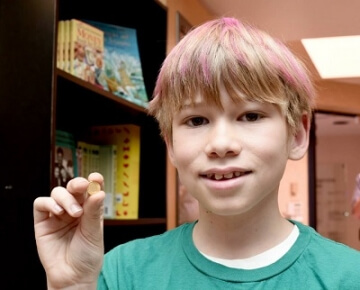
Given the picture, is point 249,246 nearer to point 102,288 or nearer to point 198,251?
point 198,251

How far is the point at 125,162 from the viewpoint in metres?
1.99

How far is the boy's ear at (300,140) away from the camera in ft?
2.97

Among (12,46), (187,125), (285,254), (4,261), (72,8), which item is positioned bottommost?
(4,261)

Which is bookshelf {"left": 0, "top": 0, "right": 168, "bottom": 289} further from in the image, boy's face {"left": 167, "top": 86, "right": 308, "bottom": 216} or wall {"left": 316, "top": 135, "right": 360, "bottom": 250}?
wall {"left": 316, "top": 135, "right": 360, "bottom": 250}

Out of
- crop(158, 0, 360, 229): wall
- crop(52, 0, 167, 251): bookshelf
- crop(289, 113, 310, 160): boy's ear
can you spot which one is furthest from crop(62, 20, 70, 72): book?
crop(289, 113, 310, 160): boy's ear

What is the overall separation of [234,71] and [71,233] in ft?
1.14

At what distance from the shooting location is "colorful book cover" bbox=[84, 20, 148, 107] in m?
1.81

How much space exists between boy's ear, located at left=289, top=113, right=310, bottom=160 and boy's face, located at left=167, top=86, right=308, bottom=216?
0.20ft

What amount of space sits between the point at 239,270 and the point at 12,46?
0.88 metres

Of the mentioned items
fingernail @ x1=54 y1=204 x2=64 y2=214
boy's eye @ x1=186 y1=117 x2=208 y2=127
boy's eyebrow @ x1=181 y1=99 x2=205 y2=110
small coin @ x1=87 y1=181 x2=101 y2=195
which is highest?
boy's eyebrow @ x1=181 y1=99 x2=205 y2=110

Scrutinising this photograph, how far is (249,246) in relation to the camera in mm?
864

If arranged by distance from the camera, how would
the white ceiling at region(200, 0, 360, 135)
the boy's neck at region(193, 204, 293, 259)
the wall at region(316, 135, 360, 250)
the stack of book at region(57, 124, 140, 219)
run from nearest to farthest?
the boy's neck at region(193, 204, 293, 259) → the white ceiling at region(200, 0, 360, 135) → the stack of book at region(57, 124, 140, 219) → the wall at region(316, 135, 360, 250)

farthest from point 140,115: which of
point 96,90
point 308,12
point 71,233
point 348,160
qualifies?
point 348,160

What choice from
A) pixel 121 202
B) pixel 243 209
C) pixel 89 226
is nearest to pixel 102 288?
pixel 89 226
